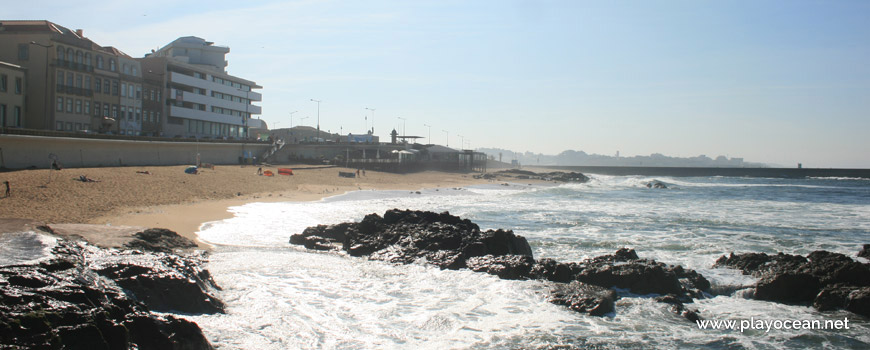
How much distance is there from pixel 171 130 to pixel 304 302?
54596 millimetres

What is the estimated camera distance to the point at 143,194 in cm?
2136

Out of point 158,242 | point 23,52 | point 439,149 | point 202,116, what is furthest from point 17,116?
point 439,149

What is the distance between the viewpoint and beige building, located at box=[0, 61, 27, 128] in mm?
33719

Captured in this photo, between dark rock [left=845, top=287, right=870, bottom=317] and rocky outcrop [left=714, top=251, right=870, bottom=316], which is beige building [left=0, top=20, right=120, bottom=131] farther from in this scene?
dark rock [left=845, top=287, right=870, bottom=317]

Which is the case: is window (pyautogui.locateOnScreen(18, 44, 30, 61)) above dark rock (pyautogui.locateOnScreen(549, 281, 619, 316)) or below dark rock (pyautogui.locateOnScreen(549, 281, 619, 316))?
above

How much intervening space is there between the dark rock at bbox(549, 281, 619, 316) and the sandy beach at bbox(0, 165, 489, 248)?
9.89 meters

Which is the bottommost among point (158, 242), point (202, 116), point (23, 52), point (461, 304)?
point (461, 304)

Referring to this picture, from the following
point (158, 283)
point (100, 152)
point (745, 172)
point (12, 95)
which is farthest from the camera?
point (745, 172)

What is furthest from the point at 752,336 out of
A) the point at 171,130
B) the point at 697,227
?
the point at 171,130

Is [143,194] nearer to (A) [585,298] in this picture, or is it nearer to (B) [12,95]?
(A) [585,298]

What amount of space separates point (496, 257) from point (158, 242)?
714cm

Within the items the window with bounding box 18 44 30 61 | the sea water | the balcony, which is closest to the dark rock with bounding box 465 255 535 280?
the sea water

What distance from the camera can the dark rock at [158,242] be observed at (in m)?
10.4

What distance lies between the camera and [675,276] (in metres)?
10.4
